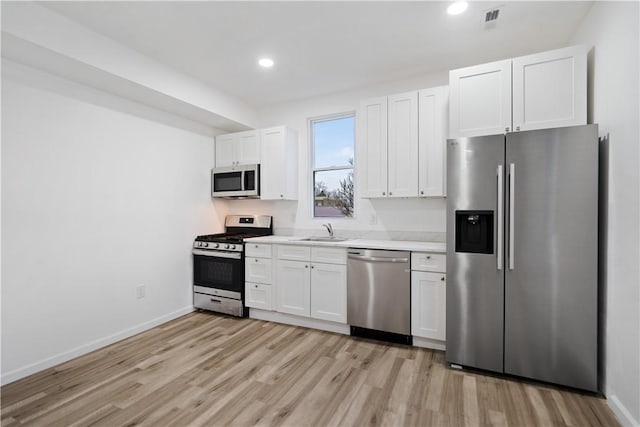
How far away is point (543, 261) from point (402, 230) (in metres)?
1.45

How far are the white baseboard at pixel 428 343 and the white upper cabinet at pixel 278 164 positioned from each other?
7.26 ft

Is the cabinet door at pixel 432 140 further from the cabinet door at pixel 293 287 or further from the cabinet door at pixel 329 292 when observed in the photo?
the cabinet door at pixel 293 287

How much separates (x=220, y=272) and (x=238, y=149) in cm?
165

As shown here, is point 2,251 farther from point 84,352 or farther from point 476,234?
point 476,234

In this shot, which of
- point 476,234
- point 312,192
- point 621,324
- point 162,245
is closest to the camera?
point 621,324

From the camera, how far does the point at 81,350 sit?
2666mm

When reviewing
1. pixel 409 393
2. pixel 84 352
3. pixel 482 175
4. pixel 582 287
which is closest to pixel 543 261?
pixel 582 287

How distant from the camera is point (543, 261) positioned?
2.14 metres

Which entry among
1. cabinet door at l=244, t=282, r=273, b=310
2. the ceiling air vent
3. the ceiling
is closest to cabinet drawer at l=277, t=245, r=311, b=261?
cabinet door at l=244, t=282, r=273, b=310

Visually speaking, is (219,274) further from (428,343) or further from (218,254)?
(428,343)

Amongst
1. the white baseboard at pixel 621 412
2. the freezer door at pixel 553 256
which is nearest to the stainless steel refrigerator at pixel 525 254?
the freezer door at pixel 553 256

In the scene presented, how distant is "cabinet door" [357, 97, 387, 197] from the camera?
3201mm

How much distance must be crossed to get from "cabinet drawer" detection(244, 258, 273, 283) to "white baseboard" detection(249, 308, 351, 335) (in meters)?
0.38

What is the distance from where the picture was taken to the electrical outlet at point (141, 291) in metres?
3.18
